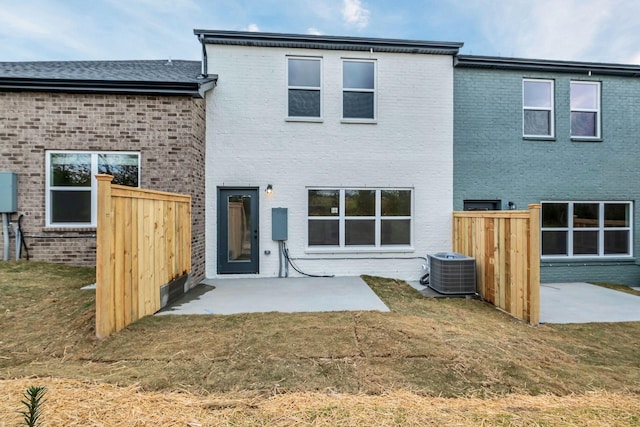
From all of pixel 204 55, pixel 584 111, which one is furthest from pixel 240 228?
pixel 584 111

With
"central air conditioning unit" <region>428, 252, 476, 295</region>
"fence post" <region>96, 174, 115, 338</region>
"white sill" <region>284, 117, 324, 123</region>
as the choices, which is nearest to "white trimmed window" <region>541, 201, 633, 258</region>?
"central air conditioning unit" <region>428, 252, 476, 295</region>

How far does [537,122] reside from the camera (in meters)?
8.48

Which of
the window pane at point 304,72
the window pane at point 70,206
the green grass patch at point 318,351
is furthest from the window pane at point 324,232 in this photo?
the window pane at point 70,206

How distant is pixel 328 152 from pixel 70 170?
617 centimetres

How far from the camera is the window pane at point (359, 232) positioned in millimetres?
8117

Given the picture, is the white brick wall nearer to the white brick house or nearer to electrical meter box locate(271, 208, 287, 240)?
the white brick house

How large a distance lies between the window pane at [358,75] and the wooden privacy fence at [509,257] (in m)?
4.43

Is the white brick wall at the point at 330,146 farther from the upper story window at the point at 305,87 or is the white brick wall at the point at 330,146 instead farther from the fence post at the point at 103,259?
the fence post at the point at 103,259

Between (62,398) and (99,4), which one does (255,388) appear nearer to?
(62,398)

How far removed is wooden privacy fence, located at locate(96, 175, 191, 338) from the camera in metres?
3.89

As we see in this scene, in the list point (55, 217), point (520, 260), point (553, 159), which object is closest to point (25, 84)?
point (55, 217)

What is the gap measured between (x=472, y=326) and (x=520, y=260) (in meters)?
1.57

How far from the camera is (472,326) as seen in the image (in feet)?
15.6

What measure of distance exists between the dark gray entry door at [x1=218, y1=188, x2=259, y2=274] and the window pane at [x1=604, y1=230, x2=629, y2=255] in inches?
392
